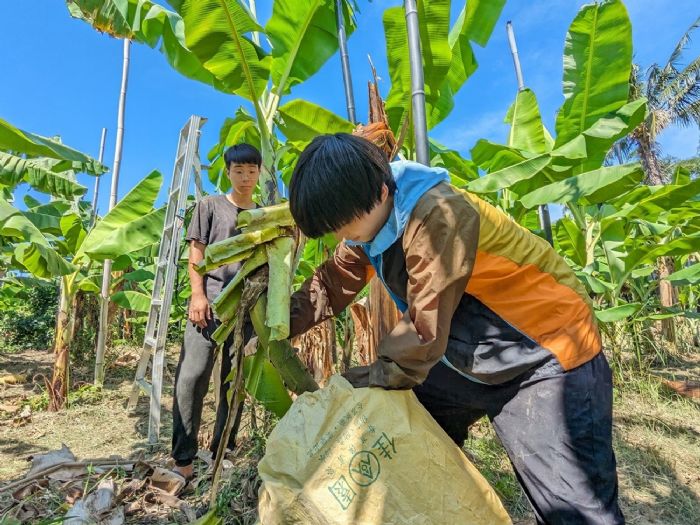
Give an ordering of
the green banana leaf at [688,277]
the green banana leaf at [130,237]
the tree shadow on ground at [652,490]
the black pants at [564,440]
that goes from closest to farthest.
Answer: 1. the black pants at [564,440]
2. the tree shadow on ground at [652,490]
3. the green banana leaf at [130,237]
4. the green banana leaf at [688,277]

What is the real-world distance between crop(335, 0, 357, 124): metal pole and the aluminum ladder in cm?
150

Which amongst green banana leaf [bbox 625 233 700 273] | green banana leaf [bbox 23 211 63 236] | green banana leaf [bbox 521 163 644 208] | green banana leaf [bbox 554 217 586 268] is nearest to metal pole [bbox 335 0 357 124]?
green banana leaf [bbox 521 163 644 208]

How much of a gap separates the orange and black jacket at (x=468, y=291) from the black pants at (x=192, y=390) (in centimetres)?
139

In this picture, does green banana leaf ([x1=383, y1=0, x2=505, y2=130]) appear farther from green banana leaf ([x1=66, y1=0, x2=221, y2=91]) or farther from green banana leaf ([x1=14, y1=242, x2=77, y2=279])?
green banana leaf ([x1=14, y1=242, x2=77, y2=279])

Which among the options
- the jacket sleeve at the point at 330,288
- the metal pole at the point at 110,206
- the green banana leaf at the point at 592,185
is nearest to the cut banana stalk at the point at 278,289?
the jacket sleeve at the point at 330,288

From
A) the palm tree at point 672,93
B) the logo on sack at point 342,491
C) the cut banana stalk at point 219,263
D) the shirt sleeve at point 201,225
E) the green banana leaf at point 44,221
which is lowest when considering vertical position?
the logo on sack at point 342,491

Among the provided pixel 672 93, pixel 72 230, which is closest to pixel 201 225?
pixel 72 230

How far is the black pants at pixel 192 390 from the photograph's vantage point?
2428mm

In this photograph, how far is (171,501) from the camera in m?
2.15

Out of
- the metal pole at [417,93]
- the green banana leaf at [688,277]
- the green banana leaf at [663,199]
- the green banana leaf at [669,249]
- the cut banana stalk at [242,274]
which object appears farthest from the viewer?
the green banana leaf at [688,277]

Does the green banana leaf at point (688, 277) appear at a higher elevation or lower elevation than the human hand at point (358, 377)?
higher

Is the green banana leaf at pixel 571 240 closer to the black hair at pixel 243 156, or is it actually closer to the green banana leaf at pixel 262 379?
the black hair at pixel 243 156

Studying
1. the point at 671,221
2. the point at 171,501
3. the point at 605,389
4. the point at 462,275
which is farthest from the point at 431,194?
the point at 671,221

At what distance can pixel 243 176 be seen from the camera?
2666 mm
